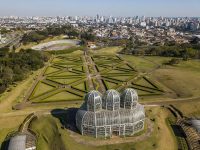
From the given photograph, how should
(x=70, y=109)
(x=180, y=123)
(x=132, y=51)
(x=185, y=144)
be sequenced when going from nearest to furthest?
1. (x=185, y=144)
2. (x=180, y=123)
3. (x=70, y=109)
4. (x=132, y=51)

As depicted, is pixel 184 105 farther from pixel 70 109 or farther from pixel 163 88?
pixel 70 109

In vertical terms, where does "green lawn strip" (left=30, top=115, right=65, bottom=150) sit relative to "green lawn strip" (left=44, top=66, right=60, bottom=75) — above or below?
below

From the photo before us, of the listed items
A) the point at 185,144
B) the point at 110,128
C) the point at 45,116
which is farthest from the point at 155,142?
the point at 45,116

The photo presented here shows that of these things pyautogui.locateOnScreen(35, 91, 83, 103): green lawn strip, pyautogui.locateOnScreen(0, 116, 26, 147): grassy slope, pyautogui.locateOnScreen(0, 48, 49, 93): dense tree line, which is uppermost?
pyautogui.locateOnScreen(0, 48, 49, 93): dense tree line

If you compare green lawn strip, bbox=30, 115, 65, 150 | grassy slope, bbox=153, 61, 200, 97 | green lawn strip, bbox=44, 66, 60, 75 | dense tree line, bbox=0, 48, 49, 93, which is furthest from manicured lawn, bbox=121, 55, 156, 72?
green lawn strip, bbox=30, 115, 65, 150

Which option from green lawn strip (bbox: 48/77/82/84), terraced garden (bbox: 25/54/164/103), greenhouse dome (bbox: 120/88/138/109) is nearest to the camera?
greenhouse dome (bbox: 120/88/138/109)

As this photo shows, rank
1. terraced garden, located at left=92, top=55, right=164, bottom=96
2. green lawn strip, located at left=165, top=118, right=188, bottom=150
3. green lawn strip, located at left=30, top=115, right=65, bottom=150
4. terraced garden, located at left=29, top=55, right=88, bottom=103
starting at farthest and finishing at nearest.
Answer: terraced garden, located at left=92, top=55, right=164, bottom=96, terraced garden, located at left=29, top=55, right=88, bottom=103, green lawn strip, located at left=165, top=118, right=188, bottom=150, green lawn strip, located at left=30, top=115, right=65, bottom=150

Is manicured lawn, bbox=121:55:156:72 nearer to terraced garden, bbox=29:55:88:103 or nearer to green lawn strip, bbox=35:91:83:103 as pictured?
terraced garden, bbox=29:55:88:103
